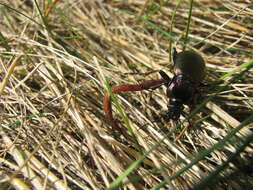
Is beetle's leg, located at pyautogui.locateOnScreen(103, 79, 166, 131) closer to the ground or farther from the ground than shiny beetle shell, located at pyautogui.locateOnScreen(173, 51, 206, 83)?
farther from the ground

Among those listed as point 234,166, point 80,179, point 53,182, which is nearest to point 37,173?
point 53,182

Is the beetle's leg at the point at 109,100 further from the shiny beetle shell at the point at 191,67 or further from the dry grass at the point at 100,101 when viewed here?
the shiny beetle shell at the point at 191,67

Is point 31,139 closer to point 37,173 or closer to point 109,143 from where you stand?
point 37,173

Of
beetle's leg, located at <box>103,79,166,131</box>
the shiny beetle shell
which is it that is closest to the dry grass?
beetle's leg, located at <box>103,79,166,131</box>

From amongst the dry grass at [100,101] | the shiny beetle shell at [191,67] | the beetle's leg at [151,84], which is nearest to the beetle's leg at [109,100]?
the beetle's leg at [151,84]

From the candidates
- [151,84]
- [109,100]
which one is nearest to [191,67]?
[151,84]

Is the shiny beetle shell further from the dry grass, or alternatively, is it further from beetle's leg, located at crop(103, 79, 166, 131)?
beetle's leg, located at crop(103, 79, 166, 131)

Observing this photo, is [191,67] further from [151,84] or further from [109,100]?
[109,100]
